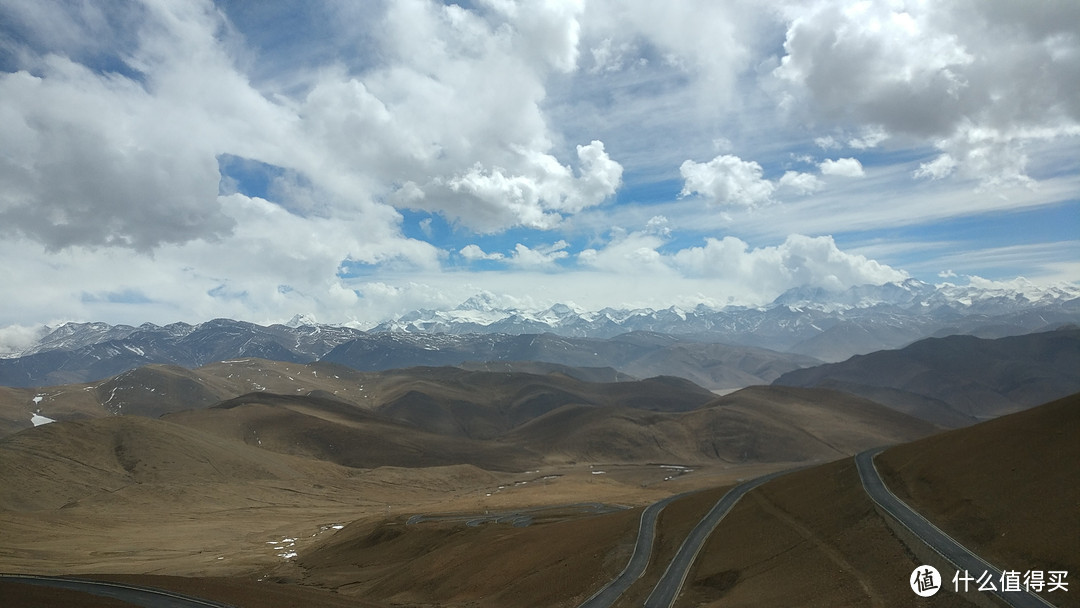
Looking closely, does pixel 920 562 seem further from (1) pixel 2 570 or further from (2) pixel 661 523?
(1) pixel 2 570

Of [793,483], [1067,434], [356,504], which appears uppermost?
[1067,434]

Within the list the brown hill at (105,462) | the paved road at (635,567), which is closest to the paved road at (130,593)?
the paved road at (635,567)

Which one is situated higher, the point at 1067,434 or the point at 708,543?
the point at 1067,434

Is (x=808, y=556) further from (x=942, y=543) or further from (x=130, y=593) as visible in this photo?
(x=130, y=593)

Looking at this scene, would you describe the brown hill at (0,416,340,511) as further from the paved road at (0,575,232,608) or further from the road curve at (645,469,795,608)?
the road curve at (645,469,795,608)

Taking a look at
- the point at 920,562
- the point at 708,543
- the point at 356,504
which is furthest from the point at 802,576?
the point at 356,504

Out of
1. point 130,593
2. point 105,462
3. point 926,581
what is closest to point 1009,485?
point 926,581

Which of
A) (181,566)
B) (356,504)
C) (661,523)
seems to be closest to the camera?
(661,523)
